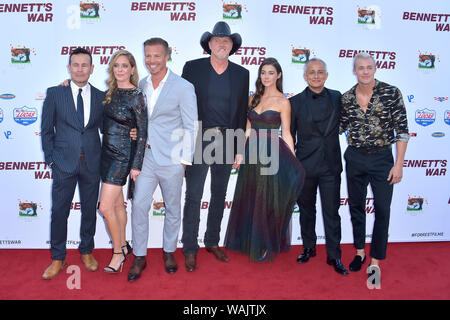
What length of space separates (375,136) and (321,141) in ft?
1.61

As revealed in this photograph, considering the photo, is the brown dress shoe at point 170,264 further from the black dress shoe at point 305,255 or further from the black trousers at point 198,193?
the black dress shoe at point 305,255

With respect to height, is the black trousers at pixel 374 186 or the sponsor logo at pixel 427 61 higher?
the sponsor logo at pixel 427 61

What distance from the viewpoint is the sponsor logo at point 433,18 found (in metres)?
3.86

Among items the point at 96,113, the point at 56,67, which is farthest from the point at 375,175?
the point at 56,67

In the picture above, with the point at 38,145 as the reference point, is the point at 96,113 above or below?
above

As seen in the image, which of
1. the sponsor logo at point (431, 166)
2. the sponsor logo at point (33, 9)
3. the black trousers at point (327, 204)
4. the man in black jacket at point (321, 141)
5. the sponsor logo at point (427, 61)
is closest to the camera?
the man in black jacket at point (321, 141)

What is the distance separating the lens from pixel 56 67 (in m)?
3.69

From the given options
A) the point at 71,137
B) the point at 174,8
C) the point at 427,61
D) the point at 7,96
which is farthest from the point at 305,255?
the point at 7,96

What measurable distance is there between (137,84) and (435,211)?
4144 mm

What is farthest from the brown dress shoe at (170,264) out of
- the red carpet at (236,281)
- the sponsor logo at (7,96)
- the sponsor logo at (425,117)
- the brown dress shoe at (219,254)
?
the sponsor logo at (425,117)

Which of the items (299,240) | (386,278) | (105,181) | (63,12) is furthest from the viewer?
(299,240)

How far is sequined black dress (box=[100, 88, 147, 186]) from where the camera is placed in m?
2.74

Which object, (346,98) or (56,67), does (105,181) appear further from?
(346,98)

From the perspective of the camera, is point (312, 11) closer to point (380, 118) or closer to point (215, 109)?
point (380, 118)
